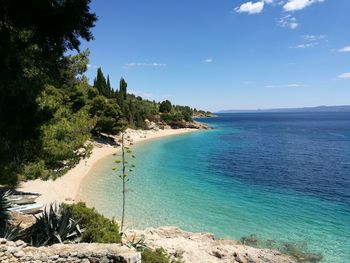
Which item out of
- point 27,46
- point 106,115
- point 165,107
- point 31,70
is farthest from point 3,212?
point 165,107

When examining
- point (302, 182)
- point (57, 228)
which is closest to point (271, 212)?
point (302, 182)

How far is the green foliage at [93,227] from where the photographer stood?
11672 mm

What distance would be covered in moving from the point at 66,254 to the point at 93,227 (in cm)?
409

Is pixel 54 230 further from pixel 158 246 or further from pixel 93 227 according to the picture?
pixel 158 246

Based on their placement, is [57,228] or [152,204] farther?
[152,204]

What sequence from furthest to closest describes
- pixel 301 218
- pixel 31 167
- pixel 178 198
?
pixel 178 198, pixel 301 218, pixel 31 167

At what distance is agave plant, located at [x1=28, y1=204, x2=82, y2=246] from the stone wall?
3.17 m

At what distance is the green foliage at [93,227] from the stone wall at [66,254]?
121 inches

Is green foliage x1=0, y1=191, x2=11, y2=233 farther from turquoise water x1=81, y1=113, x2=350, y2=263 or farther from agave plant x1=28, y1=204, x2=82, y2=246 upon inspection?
turquoise water x1=81, y1=113, x2=350, y2=263

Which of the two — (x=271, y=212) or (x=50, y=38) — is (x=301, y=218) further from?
(x=50, y=38)

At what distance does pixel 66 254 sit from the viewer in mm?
8141

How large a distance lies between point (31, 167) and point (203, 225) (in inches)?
482

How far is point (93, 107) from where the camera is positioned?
5306 cm

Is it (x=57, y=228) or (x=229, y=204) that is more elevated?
(x=57, y=228)
